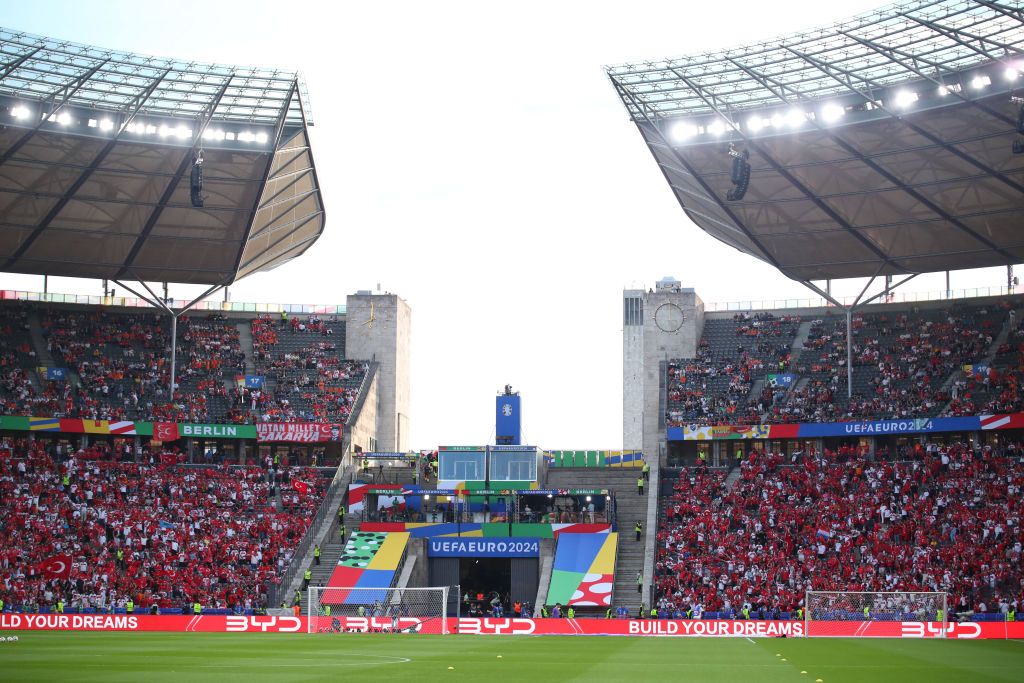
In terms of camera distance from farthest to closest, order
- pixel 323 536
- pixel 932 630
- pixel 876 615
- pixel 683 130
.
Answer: pixel 323 536
pixel 683 130
pixel 876 615
pixel 932 630

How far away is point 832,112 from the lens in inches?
2213

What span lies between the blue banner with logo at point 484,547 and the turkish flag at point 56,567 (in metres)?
17.9

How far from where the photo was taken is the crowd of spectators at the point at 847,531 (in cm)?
5331

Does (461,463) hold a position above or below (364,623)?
above

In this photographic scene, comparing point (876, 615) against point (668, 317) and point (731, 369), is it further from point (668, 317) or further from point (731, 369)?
point (668, 317)

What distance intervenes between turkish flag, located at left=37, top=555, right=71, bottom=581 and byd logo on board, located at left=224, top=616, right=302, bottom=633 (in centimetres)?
1149

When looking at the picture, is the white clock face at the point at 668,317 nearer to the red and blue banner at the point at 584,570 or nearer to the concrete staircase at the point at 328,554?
the red and blue banner at the point at 584,570

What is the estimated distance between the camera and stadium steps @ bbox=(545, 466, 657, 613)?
58594 millimetres

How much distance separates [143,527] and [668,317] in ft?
116

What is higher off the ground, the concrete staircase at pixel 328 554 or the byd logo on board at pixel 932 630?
the concrete staircase at pixel 328 554

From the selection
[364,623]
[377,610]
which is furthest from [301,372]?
[364,623]

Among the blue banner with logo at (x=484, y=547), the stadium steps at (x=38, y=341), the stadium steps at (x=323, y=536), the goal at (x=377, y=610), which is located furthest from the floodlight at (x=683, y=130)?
the stadium steps at (x=38, y=341)

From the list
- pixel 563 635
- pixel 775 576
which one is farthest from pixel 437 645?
pixel 775 576

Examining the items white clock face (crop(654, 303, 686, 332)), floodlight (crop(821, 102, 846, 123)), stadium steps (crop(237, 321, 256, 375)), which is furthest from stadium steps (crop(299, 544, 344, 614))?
floodlight (crop(821, 102, 846, 123))
